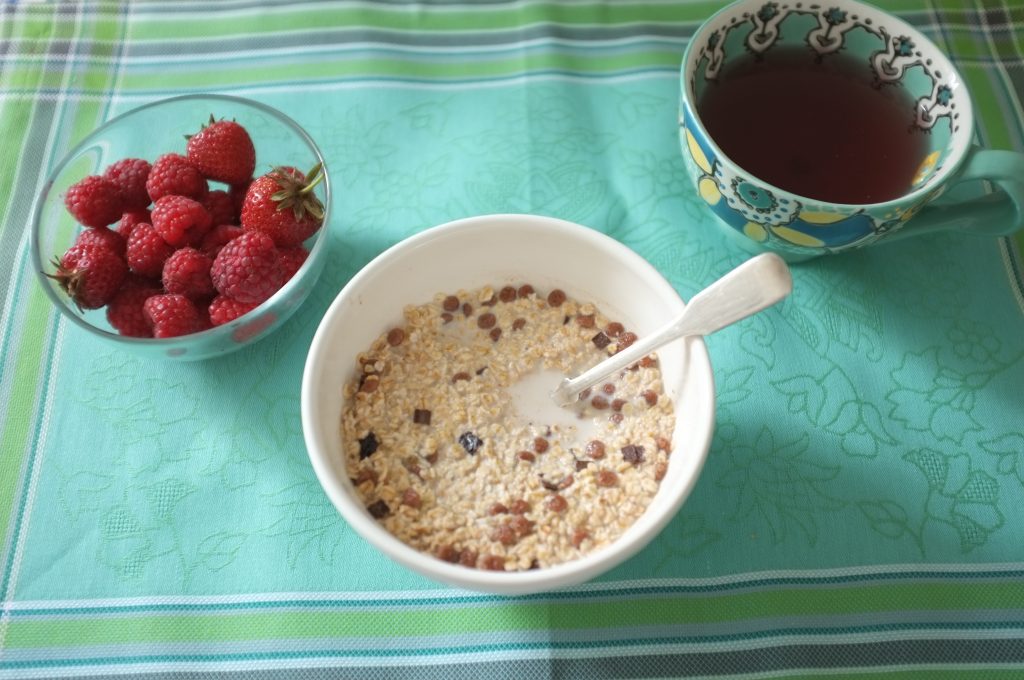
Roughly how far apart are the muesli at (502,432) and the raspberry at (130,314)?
0.26 m

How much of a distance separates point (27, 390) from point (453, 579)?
614 mm

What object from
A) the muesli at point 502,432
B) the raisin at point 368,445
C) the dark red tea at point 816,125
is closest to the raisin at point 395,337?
the muesli at point 502,432

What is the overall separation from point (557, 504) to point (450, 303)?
0.28 metres

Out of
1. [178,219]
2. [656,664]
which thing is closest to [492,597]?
[656,664]

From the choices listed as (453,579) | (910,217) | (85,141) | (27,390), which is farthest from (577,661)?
(85,141)

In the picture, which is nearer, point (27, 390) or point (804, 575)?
point (804, 575)

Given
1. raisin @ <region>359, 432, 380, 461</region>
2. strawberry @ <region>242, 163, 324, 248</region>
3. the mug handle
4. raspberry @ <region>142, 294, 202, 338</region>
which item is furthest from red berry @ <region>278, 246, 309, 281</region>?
the mug handle

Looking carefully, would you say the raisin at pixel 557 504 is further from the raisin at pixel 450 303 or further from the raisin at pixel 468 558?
the raisin at pixel 450 303

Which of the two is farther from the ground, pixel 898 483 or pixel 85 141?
pixel 85 141

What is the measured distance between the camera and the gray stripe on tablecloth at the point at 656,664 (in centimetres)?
78

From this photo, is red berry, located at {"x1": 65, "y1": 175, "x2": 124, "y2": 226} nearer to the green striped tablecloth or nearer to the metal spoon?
the green striped tablecloth

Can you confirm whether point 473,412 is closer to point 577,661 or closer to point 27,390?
point 577,661

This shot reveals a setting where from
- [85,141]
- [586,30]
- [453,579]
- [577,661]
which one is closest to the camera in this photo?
[453,579]

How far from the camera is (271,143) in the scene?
1055mm
